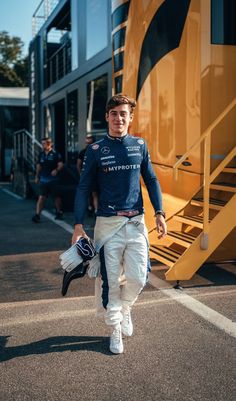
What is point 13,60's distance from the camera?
5834 centimetres

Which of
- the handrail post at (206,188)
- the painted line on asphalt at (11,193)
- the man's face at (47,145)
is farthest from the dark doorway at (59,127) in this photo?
the handrail post at (206,188)

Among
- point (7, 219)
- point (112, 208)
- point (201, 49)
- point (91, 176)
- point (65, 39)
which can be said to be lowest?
point (7, 219)

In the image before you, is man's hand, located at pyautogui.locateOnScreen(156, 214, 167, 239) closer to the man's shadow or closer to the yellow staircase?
the man's shadow

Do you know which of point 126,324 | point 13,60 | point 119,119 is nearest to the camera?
point 119,119

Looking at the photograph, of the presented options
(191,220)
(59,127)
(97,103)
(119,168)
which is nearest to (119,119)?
(119,168)

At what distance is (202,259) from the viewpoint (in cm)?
473

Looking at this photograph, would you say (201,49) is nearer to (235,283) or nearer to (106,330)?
(235,283)

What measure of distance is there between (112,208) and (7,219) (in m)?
6.81

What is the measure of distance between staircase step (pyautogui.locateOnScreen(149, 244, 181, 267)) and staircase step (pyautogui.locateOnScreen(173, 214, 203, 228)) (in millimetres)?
343

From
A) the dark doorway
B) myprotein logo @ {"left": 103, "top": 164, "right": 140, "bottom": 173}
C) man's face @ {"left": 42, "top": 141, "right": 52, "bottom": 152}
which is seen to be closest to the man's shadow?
myprotein logo @ {"left": 103, "top": 164, "right": 140, "bottom": 173}

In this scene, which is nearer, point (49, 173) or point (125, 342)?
point (125, 342)

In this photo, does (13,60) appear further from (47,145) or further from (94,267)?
(94,267)

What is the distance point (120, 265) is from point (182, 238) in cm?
184

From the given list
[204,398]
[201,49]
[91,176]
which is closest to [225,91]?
[201,49]
